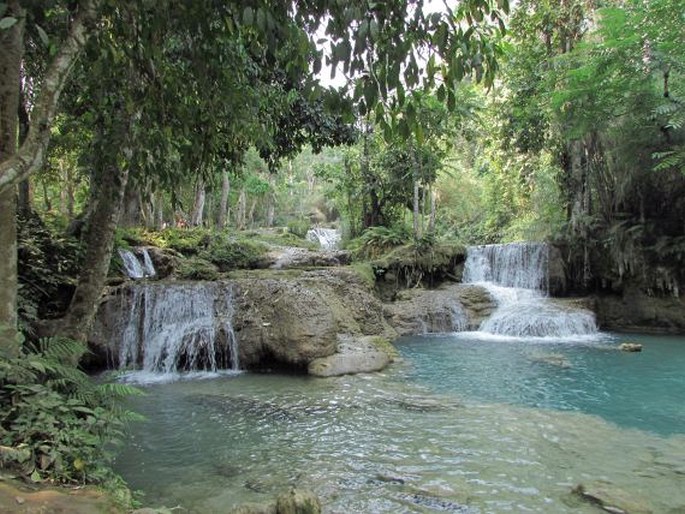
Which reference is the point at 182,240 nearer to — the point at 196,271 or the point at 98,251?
Result: the point at 196,271

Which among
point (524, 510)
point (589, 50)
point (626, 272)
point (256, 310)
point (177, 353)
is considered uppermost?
point (589, 50)

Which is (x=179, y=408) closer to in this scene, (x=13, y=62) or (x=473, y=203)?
(x=13, y=62)

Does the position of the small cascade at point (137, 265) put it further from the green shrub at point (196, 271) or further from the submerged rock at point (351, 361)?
the submerged rock at point (351, 361)

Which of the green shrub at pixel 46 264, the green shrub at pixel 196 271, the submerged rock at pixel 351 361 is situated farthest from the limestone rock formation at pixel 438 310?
the green shrub at pixel 46 264

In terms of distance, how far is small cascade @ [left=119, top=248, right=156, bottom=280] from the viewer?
1222cm

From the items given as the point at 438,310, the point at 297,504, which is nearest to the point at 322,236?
the point at 438,310

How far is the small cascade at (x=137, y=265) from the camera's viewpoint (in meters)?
12.2

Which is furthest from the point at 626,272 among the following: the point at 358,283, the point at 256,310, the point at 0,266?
the point at 0,266

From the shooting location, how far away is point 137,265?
12.7 meters

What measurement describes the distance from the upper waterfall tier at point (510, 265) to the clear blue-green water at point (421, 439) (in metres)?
7.09

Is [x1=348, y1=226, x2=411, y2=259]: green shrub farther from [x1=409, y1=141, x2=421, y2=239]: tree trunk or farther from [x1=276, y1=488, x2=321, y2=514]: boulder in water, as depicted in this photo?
[x1=276, y1=488, x2=321, y2=514]: boulder in water

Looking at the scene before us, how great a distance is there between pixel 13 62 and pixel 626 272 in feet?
50.3

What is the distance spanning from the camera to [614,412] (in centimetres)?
673

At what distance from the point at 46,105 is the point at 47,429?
197 centimetres
